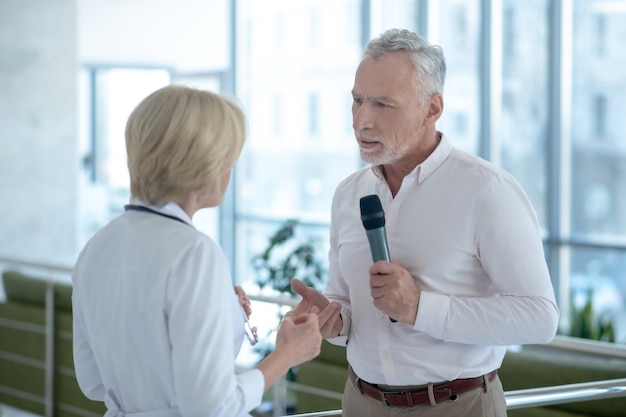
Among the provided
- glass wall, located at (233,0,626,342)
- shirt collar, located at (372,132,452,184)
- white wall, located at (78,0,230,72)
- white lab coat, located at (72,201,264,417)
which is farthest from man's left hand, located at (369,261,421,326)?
white wall, located at (78,0,230,72)

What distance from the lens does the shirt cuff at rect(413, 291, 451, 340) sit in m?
1.81

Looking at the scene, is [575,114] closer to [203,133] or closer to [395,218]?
[395,218]

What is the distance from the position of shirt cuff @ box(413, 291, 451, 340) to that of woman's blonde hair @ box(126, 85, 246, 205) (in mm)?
574

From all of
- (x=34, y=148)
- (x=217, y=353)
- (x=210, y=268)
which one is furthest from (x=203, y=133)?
(x=34, y=148)

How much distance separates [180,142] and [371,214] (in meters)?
0.52

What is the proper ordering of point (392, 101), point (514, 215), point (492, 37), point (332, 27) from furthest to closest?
point (332, 27) < point (492, 37) < point (392, 101) < point (514, 215)

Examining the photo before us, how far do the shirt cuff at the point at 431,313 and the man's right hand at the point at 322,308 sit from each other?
210mm

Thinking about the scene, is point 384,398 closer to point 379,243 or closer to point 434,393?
point 434,393

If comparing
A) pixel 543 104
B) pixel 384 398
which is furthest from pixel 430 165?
pixel 543 104

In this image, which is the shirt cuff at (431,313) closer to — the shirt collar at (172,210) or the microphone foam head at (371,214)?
the microphone foam head at (371,214)

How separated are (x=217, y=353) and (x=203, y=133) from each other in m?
0.36

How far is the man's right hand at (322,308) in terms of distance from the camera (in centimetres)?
193

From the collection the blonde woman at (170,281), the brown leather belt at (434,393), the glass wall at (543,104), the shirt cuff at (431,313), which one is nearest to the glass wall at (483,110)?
the glass wall at (543,104)

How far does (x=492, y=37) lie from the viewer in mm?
6570
